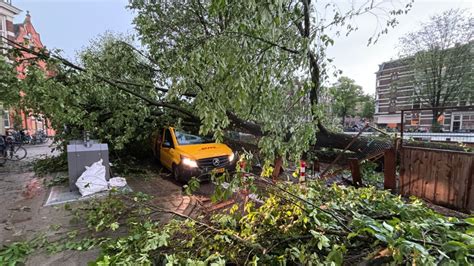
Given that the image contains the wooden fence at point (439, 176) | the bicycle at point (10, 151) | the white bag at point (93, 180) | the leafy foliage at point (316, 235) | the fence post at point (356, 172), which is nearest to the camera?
the leafy foliage at point (316, 235)

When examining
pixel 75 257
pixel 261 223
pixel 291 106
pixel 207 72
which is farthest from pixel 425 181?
pixel 75 257

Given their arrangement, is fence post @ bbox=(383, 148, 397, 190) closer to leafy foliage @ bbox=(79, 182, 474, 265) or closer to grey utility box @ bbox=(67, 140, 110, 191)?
leafy foliage @ bbox=(79, 182, 474, 265)

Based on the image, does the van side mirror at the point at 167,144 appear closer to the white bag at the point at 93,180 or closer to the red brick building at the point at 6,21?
the white bag at the point at 93,180

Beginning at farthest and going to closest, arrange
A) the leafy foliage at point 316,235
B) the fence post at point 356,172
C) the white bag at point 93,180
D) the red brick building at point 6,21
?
the red brick building at point 6,21
the fence post at point 356,172
the white bag at point 93,180
the leafy foliage at point 316,235

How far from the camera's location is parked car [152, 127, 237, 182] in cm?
603

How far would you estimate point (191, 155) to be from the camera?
608cm

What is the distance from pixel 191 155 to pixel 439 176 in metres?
5.72

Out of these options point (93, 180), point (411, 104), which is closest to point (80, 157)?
point (93, 180)

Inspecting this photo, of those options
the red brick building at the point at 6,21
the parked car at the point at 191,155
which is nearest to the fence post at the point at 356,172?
the parked car at the point at 191,155

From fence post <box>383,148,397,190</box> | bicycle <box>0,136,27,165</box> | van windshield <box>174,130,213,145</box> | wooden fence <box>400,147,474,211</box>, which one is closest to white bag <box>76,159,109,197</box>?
van windshield <box>174,130,213,145</box>

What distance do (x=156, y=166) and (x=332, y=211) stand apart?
7.75m

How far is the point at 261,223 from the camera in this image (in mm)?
2146

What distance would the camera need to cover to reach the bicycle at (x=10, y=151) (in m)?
9.53

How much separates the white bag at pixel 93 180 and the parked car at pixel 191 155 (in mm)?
1838
